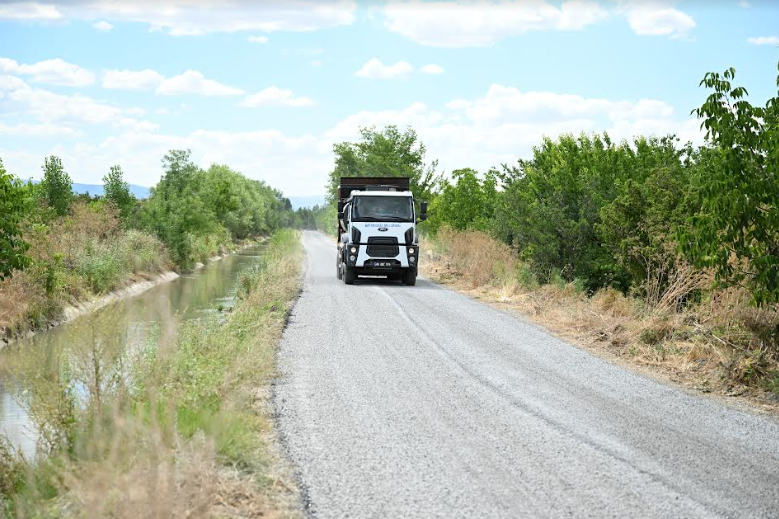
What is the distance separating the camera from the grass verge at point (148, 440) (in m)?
5.68

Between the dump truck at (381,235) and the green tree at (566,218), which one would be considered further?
the dump truck at (381,235)

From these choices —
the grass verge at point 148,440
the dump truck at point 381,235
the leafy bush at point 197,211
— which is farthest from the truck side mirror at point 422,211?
the leafy bush at point 197,211

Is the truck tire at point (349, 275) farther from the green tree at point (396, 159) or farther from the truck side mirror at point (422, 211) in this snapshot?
the green tree at point (396, 159)

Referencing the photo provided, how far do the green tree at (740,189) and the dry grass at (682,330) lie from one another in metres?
1.11

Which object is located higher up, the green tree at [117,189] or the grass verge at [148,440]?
the green tree at [117,189]

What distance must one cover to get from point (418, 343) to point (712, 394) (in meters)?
5.17

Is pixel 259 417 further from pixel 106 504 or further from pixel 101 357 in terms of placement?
pixel 106 504

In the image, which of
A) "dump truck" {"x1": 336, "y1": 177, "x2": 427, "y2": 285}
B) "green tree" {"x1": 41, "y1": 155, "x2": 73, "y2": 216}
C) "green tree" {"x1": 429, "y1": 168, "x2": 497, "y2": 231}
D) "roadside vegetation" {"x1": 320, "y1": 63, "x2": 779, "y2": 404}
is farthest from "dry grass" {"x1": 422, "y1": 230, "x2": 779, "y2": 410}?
"green tree" {"x1": 41, "y1": 155, "x2": 73, "y2": 216}

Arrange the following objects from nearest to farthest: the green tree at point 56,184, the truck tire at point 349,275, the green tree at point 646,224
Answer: the green tree at point 646,224 < the truck tire at point 349,275 < the green tree at point 56,184

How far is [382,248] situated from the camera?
26047mm

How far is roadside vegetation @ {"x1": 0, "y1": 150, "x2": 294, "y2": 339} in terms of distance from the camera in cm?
1415

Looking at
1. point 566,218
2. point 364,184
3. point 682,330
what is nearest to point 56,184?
point 364,184

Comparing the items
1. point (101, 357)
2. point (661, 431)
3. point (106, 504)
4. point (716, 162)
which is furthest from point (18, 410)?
point (716, 162)

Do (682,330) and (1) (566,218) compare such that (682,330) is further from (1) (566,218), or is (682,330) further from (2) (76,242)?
(2) (76,242)
